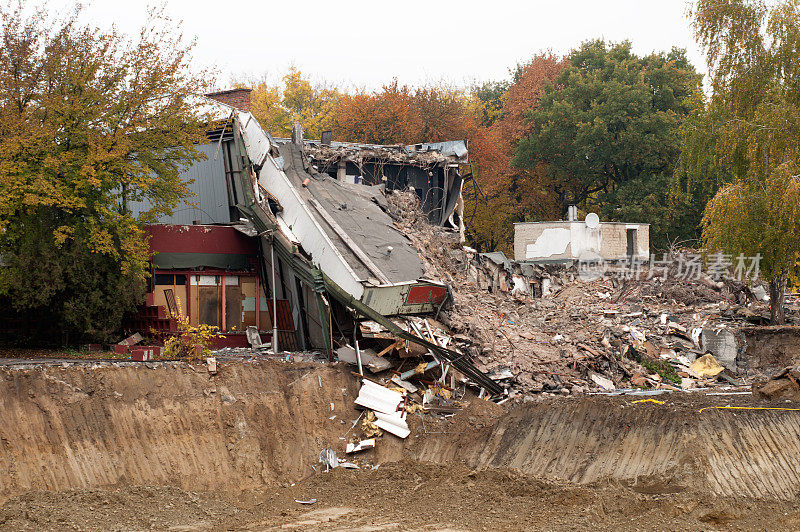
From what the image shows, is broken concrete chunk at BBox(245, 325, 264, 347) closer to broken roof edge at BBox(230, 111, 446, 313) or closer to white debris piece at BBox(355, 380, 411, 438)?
broken roof edge at BBox(230, 111, 446, 313)

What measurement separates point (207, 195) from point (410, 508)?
571 inches

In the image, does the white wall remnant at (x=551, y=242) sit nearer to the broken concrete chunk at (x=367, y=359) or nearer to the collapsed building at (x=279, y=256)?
the collapsed building at (x=279, y=256)

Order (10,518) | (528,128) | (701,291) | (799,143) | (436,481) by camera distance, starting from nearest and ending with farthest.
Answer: (10,518)
(436,481)
(799,143)
(701,291)
(528,128)

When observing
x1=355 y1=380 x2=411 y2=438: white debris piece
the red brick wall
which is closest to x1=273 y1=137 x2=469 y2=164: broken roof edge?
the red brick wall

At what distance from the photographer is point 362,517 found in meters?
11.6

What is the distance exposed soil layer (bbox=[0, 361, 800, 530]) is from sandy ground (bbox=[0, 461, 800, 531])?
34 mm

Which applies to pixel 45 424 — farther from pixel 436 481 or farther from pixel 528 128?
pixel 528 128

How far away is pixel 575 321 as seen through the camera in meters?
22.2

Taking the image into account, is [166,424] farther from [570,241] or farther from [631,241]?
[631,241]

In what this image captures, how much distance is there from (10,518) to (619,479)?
30.4ft

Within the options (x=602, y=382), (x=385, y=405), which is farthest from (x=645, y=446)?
(x=602, y=382)

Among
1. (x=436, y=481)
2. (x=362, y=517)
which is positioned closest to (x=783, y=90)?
(x=436, y=481)

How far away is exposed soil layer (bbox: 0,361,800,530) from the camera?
1105 cm

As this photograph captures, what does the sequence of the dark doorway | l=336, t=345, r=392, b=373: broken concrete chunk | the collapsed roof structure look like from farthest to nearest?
the dark doorway → the collapsed roof structure → l=336, t=345, r=392, b=373: broken concrete chunk
